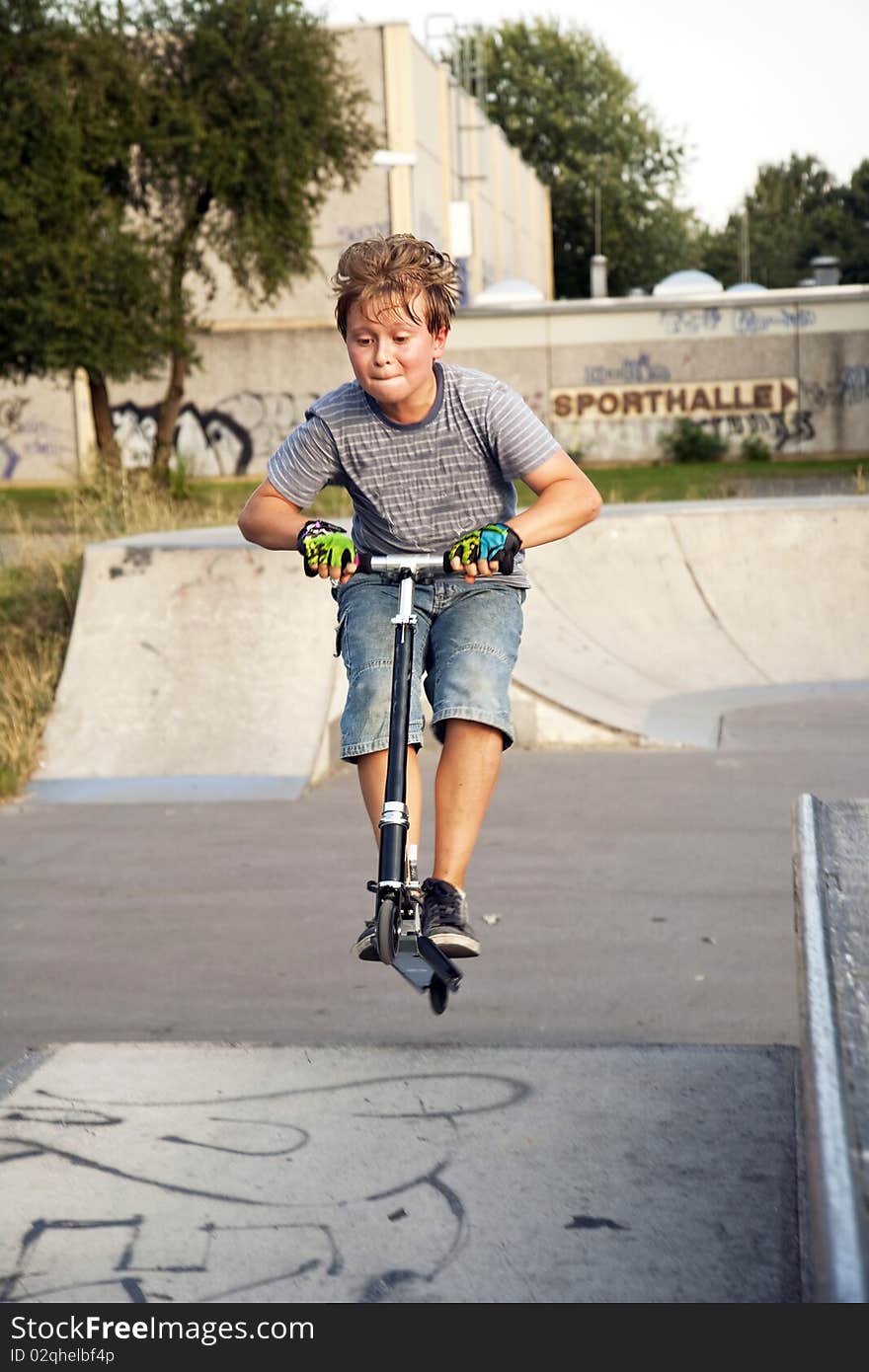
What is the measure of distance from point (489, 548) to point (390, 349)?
57cm

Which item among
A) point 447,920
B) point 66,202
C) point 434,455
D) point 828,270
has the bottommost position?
point 447,920

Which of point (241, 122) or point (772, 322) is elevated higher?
point (241, 122)

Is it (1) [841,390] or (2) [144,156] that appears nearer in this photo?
(2) [144,156]

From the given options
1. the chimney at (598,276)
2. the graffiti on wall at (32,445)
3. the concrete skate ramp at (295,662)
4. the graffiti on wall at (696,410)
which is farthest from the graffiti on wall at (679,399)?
the concrete skate ramp at (295,662)

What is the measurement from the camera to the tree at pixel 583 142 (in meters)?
72.2

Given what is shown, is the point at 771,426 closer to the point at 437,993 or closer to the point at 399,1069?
the point at 399,1069

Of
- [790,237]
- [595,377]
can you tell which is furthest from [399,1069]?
[790,237]

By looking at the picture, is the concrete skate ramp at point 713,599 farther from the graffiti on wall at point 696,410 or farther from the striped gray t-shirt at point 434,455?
the graffiti on wall at point 696,410

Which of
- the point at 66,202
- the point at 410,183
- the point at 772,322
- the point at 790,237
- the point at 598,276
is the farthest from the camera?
the point at 790,237

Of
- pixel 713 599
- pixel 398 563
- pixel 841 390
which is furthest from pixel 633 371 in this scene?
pixel 398 563

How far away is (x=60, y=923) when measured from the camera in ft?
21.3

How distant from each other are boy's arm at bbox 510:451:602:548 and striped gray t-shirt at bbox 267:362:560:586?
0.12 feet

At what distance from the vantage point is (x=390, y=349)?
3.99 metres

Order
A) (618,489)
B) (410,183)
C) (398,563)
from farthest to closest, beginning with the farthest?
(410,183) → (618,489) → (398,563)
